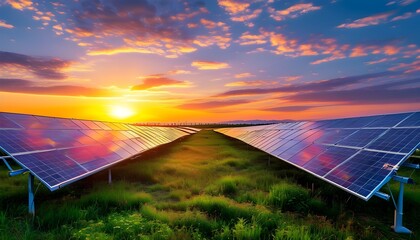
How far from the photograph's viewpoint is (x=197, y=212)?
6.84 m

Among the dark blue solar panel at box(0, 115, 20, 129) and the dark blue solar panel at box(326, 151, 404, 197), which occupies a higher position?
the dark blue solar panel at box(0, 115, 20, 129)

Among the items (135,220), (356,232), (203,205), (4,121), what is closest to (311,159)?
(356,232)

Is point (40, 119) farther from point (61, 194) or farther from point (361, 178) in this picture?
point (361, 178)

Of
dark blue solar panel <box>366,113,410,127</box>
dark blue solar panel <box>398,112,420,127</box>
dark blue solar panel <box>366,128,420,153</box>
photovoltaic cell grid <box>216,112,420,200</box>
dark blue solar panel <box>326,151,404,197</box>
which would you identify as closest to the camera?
dark blue solar panel <box>326,151,404,197</box>

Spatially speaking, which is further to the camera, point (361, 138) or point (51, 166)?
point (361, 138)

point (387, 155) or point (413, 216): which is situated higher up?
point (387, 155)

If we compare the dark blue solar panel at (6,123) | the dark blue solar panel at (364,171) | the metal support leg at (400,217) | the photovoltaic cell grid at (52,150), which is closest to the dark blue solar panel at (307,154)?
the dark blue solar panel at (364,171)

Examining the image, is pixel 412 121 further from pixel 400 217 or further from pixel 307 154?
pixel 400 217

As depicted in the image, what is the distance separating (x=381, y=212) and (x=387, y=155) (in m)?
1.85

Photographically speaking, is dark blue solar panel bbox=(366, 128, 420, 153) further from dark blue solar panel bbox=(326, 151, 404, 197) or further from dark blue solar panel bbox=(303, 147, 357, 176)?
dark blue solar panel bbox=(303, 147, 357, 176)

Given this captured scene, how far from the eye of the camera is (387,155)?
7305 millimetres

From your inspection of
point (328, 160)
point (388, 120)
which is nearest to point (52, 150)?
point (328, 160)

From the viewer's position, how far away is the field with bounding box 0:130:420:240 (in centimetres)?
567

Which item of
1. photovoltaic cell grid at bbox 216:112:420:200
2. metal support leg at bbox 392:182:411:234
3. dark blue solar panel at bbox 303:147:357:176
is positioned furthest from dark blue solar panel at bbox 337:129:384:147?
metal support leg at bbox 392:182:411:234
